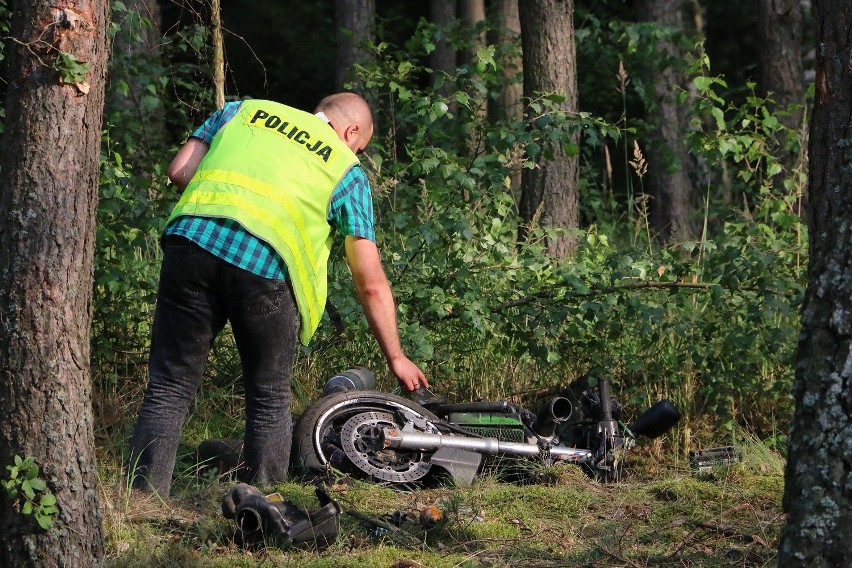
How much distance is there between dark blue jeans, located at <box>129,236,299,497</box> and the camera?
15.5ft

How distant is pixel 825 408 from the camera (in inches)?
121

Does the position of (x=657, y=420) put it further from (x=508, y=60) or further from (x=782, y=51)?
(x=508, y=60)

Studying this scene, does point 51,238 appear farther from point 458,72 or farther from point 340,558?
point 458,72

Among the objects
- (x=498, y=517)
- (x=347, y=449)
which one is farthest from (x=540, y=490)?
(x=347, y=449)

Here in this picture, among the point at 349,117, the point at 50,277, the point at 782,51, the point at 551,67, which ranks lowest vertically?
the point at 50,277

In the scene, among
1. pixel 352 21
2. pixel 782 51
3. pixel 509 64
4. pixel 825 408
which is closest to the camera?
pixel 825 408

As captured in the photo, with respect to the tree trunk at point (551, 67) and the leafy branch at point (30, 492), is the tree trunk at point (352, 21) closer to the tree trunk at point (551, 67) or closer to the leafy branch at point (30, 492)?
the tree trunk at point (551, 67)

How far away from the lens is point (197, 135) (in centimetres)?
494

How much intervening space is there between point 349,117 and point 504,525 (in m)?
1.82

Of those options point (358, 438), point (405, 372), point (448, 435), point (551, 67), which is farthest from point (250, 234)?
point (551, 67)

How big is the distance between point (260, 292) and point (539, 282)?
2.44m

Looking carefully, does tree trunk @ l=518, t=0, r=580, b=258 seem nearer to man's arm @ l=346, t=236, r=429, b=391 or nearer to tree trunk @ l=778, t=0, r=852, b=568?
man's arm @ l=346, t=236, r=429, b=391

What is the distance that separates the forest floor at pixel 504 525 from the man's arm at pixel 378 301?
551 millimetres

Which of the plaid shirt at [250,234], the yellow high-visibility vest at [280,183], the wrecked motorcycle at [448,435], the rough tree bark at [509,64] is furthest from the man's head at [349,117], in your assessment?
the rough tree bark at [509,64]
